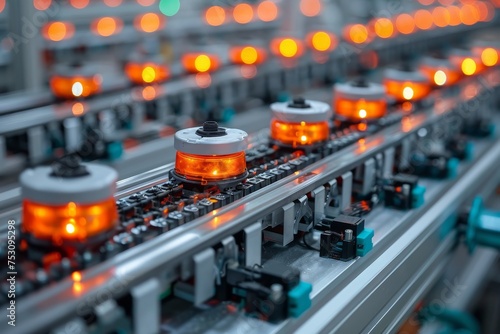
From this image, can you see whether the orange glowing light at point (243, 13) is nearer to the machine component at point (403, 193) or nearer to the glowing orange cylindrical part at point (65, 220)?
the machine component at point (403, 193)

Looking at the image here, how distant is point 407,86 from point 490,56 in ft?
5.09

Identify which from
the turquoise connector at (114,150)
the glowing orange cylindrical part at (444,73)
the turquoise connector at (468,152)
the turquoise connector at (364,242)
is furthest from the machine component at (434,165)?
the turquoise connector at (114,150)

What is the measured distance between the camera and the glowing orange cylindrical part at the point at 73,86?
227 cm

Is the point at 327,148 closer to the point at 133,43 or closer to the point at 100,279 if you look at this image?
the point at 100,279

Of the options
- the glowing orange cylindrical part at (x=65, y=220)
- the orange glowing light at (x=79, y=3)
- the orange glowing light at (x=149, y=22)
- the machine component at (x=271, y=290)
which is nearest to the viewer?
the glowing orange cylindrical part at (x=65, y=220)

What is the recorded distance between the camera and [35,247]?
1.01m

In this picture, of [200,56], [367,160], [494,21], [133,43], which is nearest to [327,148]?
[367,160]

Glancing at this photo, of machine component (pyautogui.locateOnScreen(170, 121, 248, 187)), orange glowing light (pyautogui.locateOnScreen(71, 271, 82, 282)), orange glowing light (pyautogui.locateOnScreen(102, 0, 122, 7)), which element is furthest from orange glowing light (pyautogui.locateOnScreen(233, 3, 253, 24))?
orange glowing light (pyautogui.locateOnScreen(71, 271, 82, 282))

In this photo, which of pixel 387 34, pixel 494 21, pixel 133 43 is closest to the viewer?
pixel 133 43

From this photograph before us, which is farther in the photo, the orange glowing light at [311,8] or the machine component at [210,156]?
the orange glowing light at [311,8]

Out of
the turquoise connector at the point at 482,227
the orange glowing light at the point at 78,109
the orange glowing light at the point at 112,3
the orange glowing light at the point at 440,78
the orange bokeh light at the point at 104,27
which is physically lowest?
the turquoise connector at the point at 482,227

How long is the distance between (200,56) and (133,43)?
6.13ft

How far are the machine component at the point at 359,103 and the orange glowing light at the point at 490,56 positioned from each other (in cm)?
192

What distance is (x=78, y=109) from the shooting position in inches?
85.5
